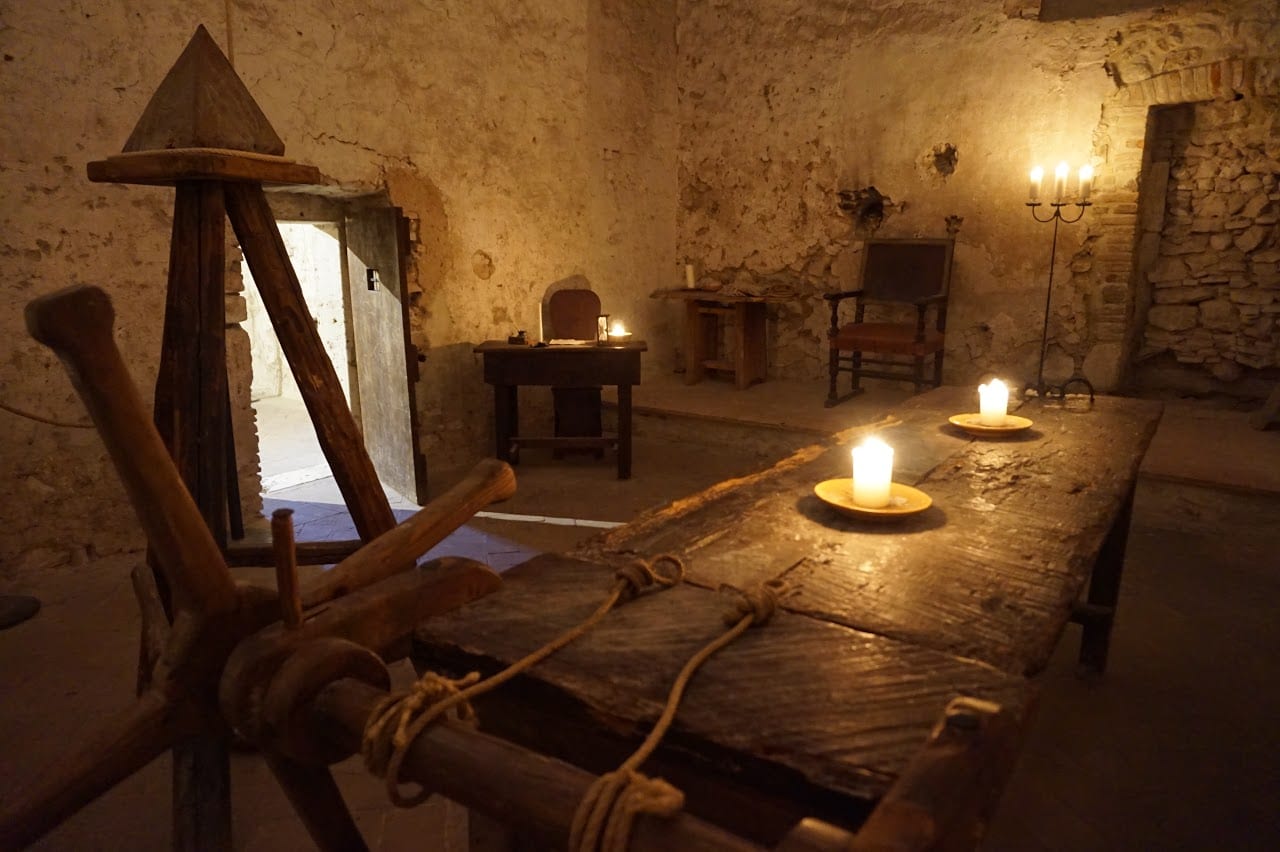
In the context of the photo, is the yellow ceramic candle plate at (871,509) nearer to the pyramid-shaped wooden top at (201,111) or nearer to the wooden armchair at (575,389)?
the pyramid-shaped wooden top at (201,111)

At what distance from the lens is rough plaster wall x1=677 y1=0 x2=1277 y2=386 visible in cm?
544

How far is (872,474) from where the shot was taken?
1.69 m

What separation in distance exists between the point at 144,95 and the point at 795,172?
481 centimetres

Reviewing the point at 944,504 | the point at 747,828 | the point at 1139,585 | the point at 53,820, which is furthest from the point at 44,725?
the point at 1139,585

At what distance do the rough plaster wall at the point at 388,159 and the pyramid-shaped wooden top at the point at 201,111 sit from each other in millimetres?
281

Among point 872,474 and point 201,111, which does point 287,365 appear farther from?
point 872,474

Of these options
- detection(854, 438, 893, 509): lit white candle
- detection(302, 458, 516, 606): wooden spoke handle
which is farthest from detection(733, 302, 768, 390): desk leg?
detection(302, 458, 516, 606): wooden spoke handle

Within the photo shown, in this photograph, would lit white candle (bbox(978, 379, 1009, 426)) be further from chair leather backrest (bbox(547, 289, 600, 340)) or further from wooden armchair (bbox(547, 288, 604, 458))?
chair leather backrest (bbox(547, 289, 600, 340))

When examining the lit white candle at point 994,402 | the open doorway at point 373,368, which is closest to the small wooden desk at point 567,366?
the open doorway at point 373,368

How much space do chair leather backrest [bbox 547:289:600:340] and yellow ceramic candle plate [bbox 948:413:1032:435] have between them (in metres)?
3.67

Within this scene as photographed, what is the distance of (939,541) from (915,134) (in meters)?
5.47

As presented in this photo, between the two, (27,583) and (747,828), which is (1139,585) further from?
(27,583)

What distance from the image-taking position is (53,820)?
3.20 ft

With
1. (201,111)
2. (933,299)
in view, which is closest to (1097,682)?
(933,299)
